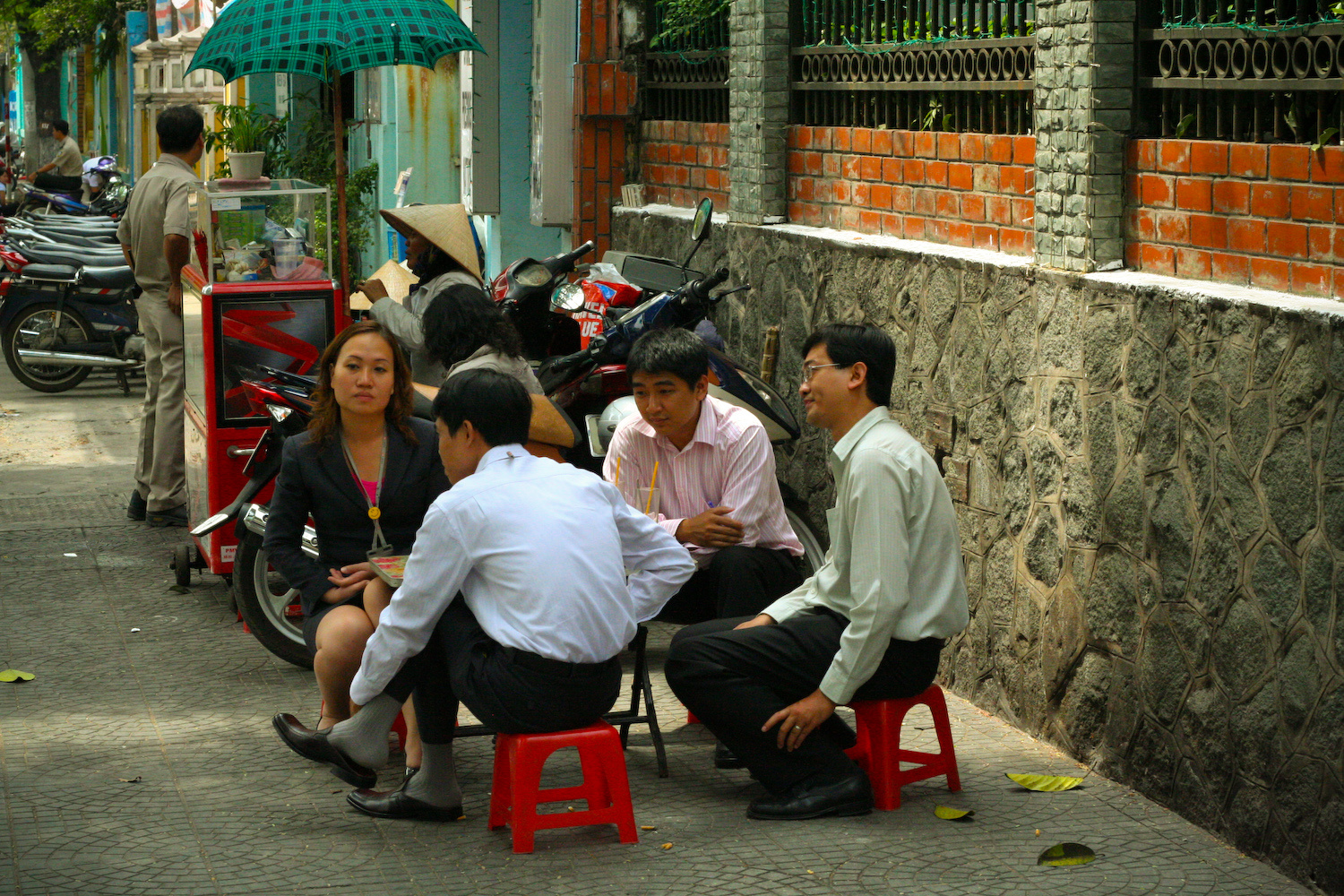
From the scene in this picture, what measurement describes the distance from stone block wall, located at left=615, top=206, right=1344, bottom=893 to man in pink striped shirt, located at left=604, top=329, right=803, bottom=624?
784 millimetres

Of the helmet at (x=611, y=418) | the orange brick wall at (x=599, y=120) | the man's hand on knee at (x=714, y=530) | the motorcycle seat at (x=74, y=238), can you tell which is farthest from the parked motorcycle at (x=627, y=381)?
the motorcycle seat at (x=74, y=238)

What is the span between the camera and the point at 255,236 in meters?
6.86

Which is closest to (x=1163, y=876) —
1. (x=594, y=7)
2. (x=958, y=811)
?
(x=958, y=811)

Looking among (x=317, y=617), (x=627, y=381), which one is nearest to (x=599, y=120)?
(x=627, y=381)

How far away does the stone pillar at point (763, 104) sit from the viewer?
Answer: 724 centimetres

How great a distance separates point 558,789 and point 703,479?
4.37 ft

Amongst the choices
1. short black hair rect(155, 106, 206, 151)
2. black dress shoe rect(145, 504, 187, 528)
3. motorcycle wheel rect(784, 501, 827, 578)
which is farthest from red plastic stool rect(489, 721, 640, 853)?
short black hair rect(155, 106, 206, 151)

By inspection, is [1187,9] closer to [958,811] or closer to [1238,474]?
[1238,474]

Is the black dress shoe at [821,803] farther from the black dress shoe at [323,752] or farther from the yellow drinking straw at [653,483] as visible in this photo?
the yellow drinking straw at [653,483]

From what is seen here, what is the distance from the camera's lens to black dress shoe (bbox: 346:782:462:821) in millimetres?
4324

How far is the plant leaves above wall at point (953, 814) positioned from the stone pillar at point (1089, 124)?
1668mm

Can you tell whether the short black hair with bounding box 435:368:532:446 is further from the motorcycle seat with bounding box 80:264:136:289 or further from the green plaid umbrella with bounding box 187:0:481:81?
Answer: the motorcycle seat with bounding box 80:264:136:289

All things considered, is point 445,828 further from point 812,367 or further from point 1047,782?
point 1047,782

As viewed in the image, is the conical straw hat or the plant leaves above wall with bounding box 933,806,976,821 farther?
the conical straw hat
